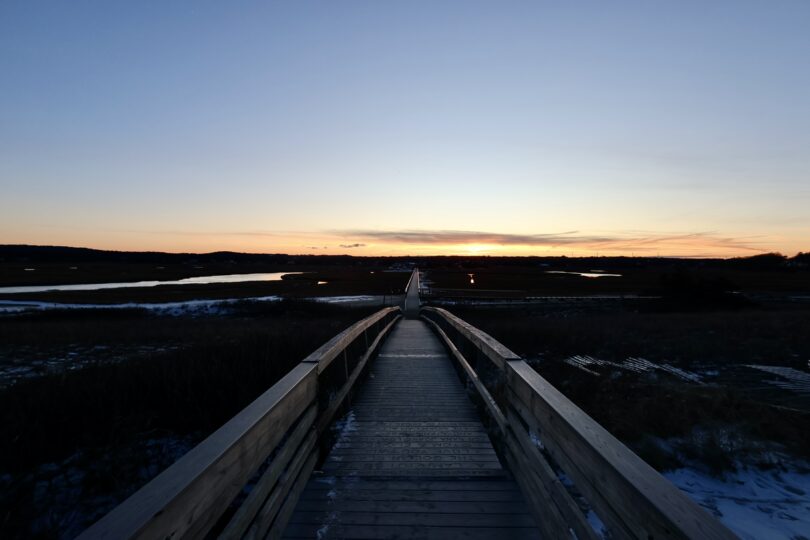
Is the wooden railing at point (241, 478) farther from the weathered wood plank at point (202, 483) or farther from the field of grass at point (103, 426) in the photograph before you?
the field of grass at point (103, 426)

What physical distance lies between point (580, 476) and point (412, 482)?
5.66 feet

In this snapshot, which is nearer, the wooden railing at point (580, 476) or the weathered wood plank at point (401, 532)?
the wooden railing at point (580, 476)

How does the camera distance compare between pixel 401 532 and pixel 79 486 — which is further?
pixel 79 486

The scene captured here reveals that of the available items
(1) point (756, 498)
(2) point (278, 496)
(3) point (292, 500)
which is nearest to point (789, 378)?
(1) point (756, 498)

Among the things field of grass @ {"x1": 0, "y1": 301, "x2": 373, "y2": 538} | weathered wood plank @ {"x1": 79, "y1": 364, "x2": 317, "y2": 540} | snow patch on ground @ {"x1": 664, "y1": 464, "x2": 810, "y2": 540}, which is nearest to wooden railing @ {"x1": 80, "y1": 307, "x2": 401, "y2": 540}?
weathered wood plank @ {"x1": 79, "y1": 364, "x2": 317, "y2": 540}

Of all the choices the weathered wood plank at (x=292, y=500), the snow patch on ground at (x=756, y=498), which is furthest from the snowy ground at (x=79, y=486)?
the snow patch on ground at (x=756, y=498)

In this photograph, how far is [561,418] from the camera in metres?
2.37

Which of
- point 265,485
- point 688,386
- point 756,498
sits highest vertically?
point 265,485

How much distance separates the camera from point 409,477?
3.58 meters

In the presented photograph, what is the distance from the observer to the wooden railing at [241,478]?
1405mm

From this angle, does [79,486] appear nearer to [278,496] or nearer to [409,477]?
[278,496]

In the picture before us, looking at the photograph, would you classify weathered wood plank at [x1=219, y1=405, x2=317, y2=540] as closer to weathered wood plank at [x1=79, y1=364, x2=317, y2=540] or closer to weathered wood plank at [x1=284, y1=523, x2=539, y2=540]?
weathered wood plank at [x1=79, y1=364, x2=317, y2=540]

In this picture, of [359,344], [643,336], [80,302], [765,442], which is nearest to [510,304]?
[643,336]

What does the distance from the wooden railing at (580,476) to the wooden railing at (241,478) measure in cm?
159
